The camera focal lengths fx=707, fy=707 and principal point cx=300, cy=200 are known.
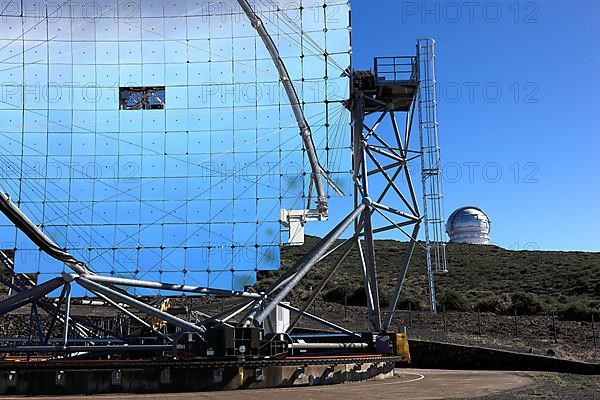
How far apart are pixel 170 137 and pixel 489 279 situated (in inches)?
1855

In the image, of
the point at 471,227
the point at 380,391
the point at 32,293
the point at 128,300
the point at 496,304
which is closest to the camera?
the point at 380,391

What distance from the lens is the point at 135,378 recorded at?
18.0 meters

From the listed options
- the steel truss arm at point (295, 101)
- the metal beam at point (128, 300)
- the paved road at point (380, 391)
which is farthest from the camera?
the steel truss arm at point (295, 101)

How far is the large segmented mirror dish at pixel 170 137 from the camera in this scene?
81.6ft

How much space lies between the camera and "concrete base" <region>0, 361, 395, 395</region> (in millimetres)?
17609

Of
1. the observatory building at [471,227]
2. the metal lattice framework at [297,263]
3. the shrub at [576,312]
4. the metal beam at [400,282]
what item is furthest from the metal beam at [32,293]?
the observatory building at [471,227]

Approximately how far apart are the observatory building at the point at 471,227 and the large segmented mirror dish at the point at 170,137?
6627 cm

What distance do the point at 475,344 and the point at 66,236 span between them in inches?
831

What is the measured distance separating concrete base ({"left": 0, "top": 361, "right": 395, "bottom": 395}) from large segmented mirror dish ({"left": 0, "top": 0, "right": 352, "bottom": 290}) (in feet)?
19.7

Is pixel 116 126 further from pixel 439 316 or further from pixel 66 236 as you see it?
pixel 439 316

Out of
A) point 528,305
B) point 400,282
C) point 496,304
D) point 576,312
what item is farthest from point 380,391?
point 496,304

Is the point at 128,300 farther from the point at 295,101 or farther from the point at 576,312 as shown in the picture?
the point at 576,312

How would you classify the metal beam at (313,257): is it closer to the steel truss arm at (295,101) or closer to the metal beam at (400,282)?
the steel truss arm at (295,101)

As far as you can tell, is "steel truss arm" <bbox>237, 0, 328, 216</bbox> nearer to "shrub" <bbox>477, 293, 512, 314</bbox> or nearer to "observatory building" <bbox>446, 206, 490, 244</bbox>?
"shrub" <bbox>477, 293, 512, 314</bbox>
